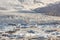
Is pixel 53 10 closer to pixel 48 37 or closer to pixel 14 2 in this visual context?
pixel 14 2

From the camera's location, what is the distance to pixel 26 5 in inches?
1177

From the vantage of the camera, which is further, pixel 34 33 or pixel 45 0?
pixel 45 0

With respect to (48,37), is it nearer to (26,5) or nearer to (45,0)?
(26,5)

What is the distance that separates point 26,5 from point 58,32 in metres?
16.9

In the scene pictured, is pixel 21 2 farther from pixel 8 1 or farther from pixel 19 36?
pixel 19 36

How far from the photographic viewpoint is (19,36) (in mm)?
12148

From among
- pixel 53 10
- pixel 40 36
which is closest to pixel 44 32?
pixel 40 36

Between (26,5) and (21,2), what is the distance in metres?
1.31

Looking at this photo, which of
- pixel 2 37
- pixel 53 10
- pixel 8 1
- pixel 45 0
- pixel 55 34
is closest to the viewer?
pixel 2 37

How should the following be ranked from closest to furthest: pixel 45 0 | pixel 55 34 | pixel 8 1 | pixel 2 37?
pixel 2 37
pixel 55 34
pixel 8 1
pixel 45 0

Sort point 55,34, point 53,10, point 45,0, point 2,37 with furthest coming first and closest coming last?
point 45,0
point 53,10
point 55,34
point 2,37

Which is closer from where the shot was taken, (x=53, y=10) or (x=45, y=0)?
(x=53, y=10)

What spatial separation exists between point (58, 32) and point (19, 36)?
2.24 meters

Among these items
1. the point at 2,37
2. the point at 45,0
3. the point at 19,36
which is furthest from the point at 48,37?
the point at 45,0
